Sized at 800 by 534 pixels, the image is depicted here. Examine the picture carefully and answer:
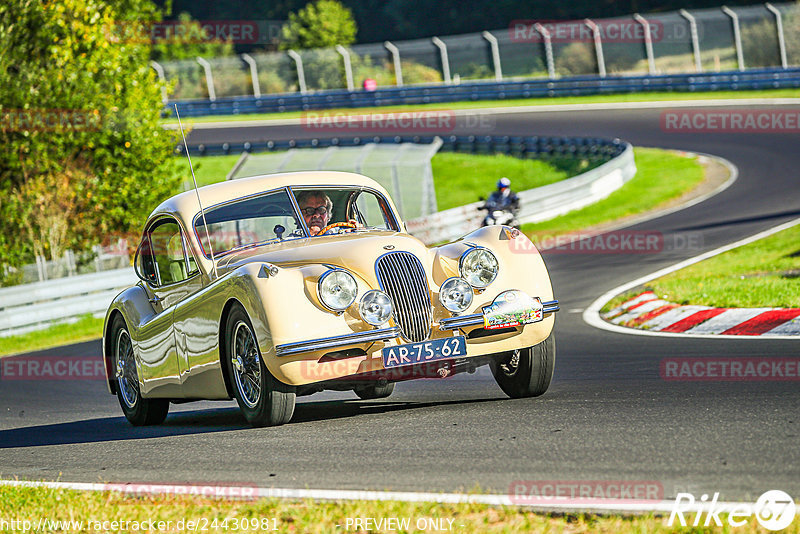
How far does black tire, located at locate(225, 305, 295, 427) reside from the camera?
6.99 metres

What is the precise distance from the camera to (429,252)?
7.47m

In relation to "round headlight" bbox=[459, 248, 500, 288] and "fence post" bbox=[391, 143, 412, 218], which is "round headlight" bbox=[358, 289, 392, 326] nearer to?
"round headlight" bbox=[459, 248, 500, 288]

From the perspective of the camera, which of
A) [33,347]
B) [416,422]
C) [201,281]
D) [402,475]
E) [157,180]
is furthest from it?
[157,180]

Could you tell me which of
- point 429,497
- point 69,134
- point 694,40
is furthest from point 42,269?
point 694,40

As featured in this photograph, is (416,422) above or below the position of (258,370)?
below

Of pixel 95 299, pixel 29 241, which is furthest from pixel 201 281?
pixel 29 241

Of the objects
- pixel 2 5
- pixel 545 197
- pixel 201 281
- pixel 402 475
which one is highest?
pixel 2 5

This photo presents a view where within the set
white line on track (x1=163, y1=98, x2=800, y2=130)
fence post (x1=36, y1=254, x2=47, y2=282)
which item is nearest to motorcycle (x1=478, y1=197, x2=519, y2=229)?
fence post (x1=36, y1=254, x2=47, y2=282)

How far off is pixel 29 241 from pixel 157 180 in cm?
321

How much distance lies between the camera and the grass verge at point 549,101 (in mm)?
40062

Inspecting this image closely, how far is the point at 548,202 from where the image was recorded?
26797 mm

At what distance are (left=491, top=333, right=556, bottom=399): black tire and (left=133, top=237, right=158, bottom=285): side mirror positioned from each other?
2893mm

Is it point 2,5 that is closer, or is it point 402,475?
point 402,475

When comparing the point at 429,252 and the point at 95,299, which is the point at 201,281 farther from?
the point at 95,299
